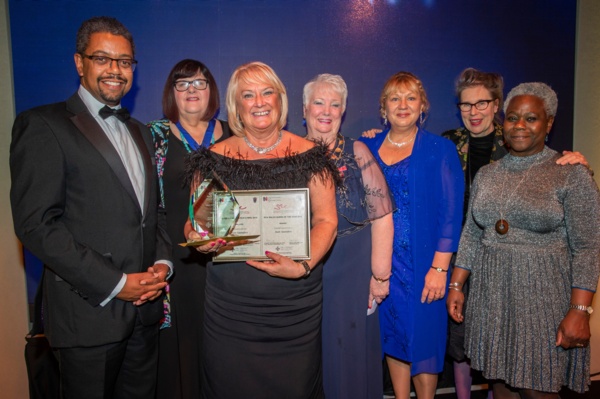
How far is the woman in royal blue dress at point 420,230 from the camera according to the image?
265cm

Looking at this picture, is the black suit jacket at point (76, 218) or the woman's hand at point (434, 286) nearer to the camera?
the black suit jacket at point (76, 218)

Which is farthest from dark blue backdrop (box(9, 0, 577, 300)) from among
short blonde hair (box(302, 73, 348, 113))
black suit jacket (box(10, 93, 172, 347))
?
black suit jacket (box(10, 93, 172, 347))

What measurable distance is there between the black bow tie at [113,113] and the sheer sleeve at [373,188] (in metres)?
1.35

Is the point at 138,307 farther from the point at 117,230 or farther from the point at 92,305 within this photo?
the point at 117,230

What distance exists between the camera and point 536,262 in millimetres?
2170

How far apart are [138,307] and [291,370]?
86cm

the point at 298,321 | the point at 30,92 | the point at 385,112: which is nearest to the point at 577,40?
the point at 385,112

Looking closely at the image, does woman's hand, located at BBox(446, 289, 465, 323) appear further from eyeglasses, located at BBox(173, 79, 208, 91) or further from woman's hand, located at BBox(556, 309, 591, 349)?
eyeglasses, located at BBox(173, 79, 208, 91)

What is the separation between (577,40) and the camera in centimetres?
390

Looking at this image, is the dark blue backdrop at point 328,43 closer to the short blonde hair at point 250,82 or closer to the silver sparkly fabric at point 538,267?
the short blonde hair at point 250,82

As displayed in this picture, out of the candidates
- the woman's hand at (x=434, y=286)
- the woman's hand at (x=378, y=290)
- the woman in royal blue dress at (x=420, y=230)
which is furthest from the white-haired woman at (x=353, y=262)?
the woman's hand at (x=434, y=286)

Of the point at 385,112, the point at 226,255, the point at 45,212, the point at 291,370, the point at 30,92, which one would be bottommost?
the point at 291,370

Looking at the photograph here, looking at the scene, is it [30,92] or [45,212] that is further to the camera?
[30,92]

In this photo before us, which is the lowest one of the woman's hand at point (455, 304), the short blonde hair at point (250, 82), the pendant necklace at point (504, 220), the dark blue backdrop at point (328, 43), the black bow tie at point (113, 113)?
the woman's hand at point (455, 304)
